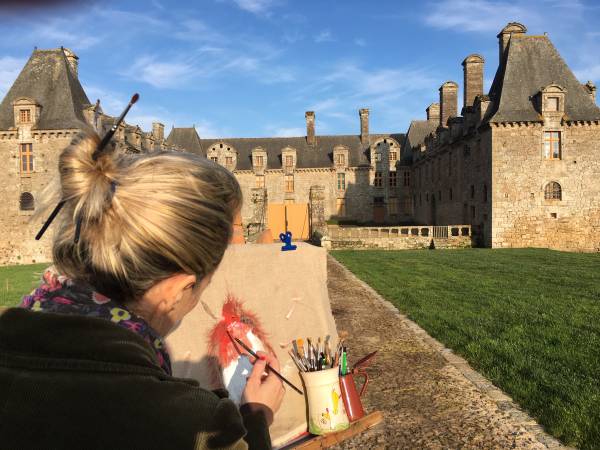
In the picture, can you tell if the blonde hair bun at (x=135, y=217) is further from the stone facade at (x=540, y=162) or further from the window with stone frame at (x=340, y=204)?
the window with stone frame at (x=340, y=204)

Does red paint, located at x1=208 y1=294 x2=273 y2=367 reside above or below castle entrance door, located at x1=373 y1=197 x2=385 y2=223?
below

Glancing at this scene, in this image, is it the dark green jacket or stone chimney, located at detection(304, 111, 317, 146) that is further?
stone chimney, located at detection(304, 111, 317, 146)

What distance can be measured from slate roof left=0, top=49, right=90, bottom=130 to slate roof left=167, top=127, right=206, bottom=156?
15785 mm

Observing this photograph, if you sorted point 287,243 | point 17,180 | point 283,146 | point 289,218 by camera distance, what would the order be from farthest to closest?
point 283,146 → point 289,218 → point 17,180 → point 287,243

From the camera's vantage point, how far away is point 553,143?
76.1 ft

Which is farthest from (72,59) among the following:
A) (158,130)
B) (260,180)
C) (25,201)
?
(260,180)

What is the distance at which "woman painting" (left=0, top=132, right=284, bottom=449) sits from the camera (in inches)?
37.5

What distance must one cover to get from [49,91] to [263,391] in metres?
29.4

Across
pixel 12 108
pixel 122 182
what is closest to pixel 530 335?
pixel 122 182

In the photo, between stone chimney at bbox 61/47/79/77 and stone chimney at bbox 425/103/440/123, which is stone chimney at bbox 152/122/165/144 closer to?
stone chimney at bbox 61/47/79/77

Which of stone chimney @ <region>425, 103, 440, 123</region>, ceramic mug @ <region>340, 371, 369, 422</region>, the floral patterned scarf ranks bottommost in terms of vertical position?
ceramic mug @ <region>340, 371, 369, 422</region>

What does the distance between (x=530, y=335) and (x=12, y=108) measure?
1125 inches

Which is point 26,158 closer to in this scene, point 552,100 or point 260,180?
point 260,180

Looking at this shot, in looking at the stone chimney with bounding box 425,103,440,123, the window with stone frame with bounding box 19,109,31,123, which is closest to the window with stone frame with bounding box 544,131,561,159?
the stone chimney with bounding box 425,103,440,123
